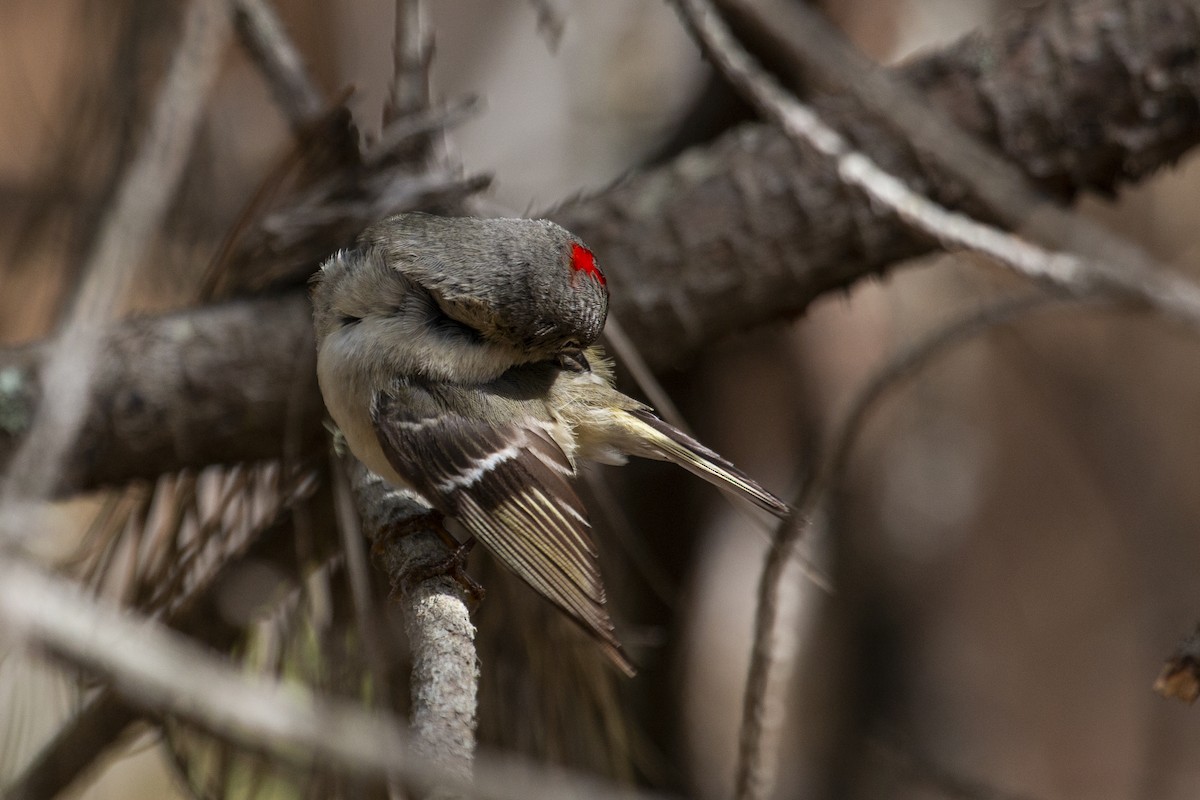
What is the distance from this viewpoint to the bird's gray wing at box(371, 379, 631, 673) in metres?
1.83

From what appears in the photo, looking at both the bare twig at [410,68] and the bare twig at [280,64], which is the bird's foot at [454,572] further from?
the bare twig at [280,64]

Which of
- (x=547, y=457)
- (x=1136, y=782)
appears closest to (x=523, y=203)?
(x=547, y=457)

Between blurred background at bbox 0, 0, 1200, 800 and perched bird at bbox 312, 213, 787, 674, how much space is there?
1.45 m

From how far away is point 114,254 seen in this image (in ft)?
4.69

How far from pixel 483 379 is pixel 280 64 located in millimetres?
1041

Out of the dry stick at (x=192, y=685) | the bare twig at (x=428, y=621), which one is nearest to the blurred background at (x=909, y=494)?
the bare twig at (x=428, y=621)

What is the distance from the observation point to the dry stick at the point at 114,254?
47.5 inches

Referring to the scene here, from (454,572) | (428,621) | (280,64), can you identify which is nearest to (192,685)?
(428,621)

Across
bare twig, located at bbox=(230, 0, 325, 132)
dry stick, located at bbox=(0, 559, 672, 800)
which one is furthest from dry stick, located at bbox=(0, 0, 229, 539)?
bare twig, located at bbox=(230, 0, 325, 132)

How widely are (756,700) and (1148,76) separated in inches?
65.1

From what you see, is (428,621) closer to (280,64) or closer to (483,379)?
Answer: (483,379)

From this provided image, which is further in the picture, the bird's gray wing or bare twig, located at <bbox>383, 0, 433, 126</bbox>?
bare twig, located at <bbox>383, 0, 433, 126</bbox>

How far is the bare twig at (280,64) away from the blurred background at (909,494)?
913 mm

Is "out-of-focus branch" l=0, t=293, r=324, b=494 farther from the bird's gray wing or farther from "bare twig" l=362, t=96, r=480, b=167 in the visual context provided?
the bird's gray wing
